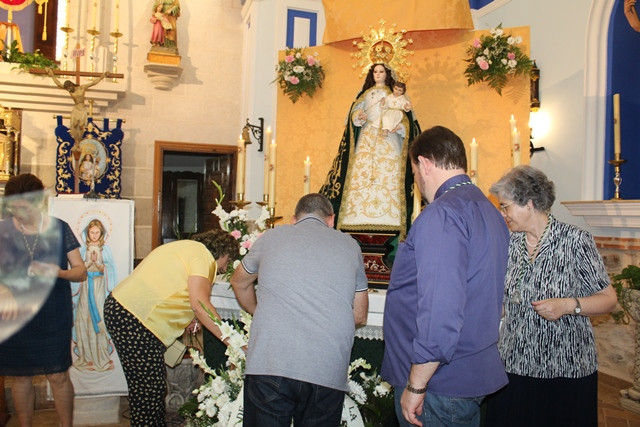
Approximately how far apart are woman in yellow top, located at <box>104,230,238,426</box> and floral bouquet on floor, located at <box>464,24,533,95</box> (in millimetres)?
3058

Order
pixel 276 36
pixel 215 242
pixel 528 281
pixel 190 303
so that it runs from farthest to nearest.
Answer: pixel 276 36 → pixel 215 242 → pixel 190 303 → pixel 528 281

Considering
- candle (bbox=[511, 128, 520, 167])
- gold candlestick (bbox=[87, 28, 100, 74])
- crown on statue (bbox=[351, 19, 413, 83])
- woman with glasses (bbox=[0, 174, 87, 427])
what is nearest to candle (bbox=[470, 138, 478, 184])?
candle (bbox=[511, 128, 520, 167])

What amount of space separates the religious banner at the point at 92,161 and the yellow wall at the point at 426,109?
7.65 ft

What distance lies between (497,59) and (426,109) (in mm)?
925

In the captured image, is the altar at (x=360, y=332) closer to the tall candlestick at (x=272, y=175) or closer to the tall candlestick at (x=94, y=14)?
the tall candlestick at (x=272, y=175)

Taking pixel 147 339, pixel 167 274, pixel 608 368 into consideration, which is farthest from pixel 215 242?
pixel 608 368

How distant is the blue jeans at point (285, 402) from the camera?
2.10 m

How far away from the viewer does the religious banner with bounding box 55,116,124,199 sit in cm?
653

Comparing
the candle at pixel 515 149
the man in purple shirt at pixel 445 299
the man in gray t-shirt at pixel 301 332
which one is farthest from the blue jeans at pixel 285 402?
the candle at pixel 515 149

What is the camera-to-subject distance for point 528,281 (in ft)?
7.67

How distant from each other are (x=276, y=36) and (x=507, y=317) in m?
5.47

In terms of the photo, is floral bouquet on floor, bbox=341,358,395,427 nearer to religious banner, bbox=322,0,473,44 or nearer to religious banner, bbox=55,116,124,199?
religious banner, bbox=322,0,473,44

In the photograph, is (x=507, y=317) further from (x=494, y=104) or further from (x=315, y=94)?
(x=315, y=94)

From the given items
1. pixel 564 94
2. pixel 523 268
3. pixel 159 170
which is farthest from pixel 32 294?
pixel 564 94
